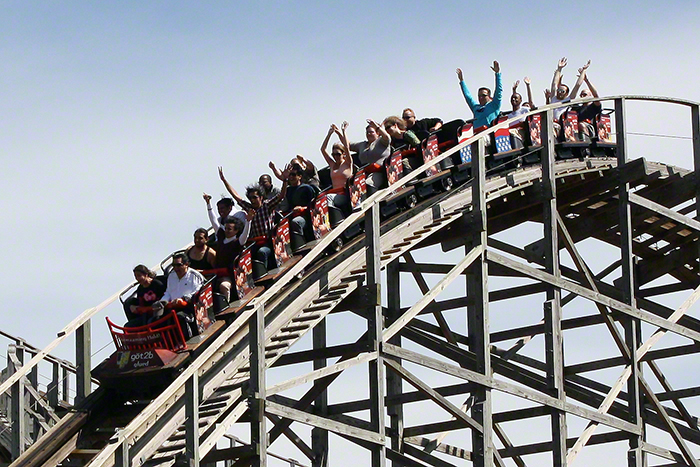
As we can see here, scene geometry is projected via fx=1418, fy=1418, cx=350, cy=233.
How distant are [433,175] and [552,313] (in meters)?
2.39

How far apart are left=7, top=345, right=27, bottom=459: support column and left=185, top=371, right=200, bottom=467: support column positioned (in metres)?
3.26

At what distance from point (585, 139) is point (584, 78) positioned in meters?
1.20

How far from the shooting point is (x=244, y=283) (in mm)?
15125

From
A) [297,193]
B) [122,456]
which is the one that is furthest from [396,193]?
[122,456]

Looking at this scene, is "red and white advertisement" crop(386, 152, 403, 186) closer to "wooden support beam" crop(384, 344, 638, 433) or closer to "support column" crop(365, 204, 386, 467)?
"support column" crop(365, 204, 386, 467)

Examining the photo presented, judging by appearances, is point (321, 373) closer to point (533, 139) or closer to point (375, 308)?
point (375, 308)

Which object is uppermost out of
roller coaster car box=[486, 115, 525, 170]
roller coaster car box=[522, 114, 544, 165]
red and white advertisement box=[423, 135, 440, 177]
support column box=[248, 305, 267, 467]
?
roller coaster car box=[522, 114, 544, 165]

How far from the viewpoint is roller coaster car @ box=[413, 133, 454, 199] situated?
56.4 feet

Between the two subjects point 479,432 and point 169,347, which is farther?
point 479,432

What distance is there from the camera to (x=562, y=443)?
1767cm

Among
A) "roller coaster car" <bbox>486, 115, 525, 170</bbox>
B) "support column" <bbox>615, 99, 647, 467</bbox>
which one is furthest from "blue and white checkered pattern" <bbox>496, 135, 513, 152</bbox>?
"support column" <bbox>615, 99, 647, 467</bbox>

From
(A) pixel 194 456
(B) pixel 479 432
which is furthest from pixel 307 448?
(A) pixel 194 456

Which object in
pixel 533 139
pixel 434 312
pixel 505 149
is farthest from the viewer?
pixel 434 312

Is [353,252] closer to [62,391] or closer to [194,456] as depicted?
[194,456]
